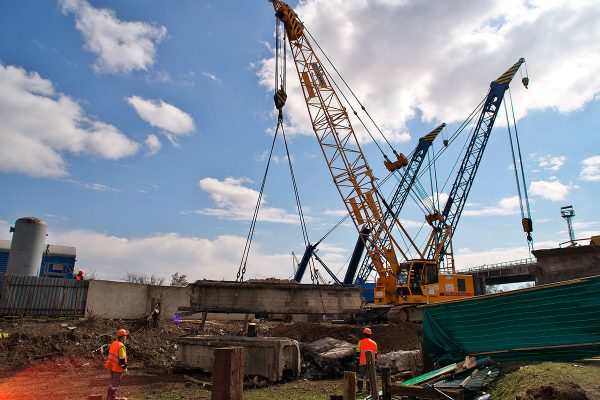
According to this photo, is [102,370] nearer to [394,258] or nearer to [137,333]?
[137,333]

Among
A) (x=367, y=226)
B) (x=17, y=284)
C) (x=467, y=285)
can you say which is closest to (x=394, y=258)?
(x=367, y=226)

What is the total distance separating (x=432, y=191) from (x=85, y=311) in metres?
28.0

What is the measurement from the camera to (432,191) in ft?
120

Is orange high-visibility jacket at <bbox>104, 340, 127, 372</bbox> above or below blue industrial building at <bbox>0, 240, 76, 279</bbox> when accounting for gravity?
below

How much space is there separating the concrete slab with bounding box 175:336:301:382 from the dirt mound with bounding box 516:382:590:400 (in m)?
6.92

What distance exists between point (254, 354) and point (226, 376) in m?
8.11

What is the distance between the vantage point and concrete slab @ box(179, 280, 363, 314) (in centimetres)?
1421

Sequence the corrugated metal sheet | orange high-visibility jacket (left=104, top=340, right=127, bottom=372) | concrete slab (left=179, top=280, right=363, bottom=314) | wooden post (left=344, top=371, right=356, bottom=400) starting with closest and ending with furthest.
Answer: wooden post (left=344, top=371, right=356, bottom=400) → orange high-visibility jacket (left=104, top=340, right=127, bottom=372) → concrete slab (left=179, top=280, right=363, bottom=314) → the corrugated metal sheet

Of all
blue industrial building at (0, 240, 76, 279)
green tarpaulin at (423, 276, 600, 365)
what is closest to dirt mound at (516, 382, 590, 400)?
green tarpaulin at (423, 276, 600, 365)

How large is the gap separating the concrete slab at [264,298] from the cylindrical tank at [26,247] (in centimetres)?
1457

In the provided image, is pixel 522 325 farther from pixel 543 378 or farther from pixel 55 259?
pixel 55 259

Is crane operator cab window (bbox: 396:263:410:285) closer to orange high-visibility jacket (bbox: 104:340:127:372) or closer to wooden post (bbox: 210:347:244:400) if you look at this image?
orange high-visibility jacket (bbox: 104:340:127:372)

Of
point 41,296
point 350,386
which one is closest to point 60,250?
point 41,296

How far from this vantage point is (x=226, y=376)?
3.88 metres
